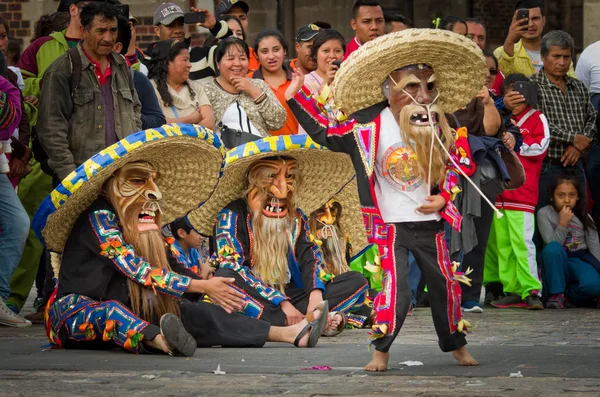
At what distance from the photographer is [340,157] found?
896 centimetres

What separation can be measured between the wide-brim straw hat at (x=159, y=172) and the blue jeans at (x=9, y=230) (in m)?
1.58

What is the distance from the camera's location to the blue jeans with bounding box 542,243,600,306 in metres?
10.7

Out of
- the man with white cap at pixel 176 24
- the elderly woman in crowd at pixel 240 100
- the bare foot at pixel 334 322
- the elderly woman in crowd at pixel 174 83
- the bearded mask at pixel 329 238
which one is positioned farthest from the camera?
the man with white cap at pixel 176 24

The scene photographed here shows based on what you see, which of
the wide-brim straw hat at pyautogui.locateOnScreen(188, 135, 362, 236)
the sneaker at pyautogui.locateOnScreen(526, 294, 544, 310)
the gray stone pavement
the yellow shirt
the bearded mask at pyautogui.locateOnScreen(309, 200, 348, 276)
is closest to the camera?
the gray stone pavement

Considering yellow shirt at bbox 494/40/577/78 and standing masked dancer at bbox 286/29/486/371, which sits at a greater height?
yellow shirt at bbox 494/40/577/78

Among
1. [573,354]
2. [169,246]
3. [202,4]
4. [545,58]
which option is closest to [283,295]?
[169,246]

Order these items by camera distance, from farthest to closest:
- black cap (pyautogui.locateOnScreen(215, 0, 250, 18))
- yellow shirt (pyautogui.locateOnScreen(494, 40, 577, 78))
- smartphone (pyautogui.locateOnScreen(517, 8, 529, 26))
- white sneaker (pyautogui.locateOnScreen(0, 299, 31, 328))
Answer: black cap (pyautogui.locateOnScreen(215, 0, 250, 18)) < yellow shirt (pyautogui.locateOnScreen(494, 40, 577, 78)) < smartphone (pyautogui.locateOnScreen(517, 8, 529, 26)) < white sneaker (pyautogui.locateOnScreen(0, 299, 31, 328))

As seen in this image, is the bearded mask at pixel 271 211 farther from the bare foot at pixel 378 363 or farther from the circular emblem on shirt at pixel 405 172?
the bare foot at pixel 378 363

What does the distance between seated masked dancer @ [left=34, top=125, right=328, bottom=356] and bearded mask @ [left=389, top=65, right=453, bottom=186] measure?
4.19ft

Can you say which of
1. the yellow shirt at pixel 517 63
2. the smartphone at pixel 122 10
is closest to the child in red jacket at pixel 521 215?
the yellow shirt at pixel 517 63

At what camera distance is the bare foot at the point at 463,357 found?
6902 millimetres

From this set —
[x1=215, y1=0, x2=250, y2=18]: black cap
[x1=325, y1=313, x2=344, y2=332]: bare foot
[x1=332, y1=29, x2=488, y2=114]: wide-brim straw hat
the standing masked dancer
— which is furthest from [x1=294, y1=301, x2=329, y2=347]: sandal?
[x1=215, y1=0, x2=250, y2=18]: black cap

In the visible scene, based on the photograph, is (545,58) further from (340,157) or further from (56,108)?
(56,108)

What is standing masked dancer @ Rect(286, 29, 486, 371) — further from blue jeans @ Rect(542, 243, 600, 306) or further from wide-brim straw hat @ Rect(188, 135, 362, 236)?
blue jeans @ Rect(542, 243, 600, 306)
